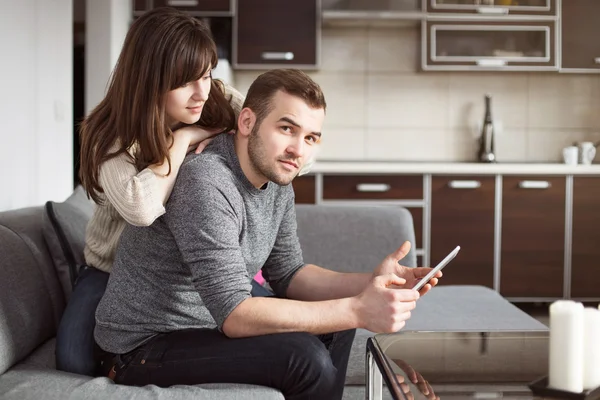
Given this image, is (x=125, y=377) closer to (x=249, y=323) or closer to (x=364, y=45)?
(x=249, y=323)

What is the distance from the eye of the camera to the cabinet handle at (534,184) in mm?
4492

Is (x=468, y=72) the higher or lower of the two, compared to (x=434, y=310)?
higher

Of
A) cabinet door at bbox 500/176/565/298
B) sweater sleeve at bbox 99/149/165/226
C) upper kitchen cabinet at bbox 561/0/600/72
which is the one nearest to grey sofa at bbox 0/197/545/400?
sweater sleeve at bbox 99/149/165/226

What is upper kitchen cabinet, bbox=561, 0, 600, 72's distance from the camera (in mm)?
4711

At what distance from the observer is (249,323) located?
1.59m

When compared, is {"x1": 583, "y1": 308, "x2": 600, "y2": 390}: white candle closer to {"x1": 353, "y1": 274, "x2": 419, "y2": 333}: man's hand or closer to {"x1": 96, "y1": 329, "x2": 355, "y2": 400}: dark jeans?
{"x1": 353, "y1": 274, "x2": 419, "y2": 333}: man's hand

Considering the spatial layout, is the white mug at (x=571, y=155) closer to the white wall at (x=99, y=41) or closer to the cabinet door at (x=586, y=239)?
the cabinet door at (x=586, y=239)

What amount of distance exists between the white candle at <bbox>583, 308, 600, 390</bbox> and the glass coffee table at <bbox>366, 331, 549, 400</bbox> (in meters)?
0.11

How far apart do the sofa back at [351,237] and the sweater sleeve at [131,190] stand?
1166mm

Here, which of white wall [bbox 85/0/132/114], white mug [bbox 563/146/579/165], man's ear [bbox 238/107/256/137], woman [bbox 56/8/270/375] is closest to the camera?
woman [bbox 56/8/270/375]

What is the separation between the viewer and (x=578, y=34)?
15.5 feet

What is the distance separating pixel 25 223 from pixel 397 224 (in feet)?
4.32

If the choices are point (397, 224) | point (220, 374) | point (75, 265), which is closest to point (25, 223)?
point (75, 265)

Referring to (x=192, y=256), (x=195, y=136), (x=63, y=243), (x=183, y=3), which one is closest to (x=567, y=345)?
(x=192, y=256)
